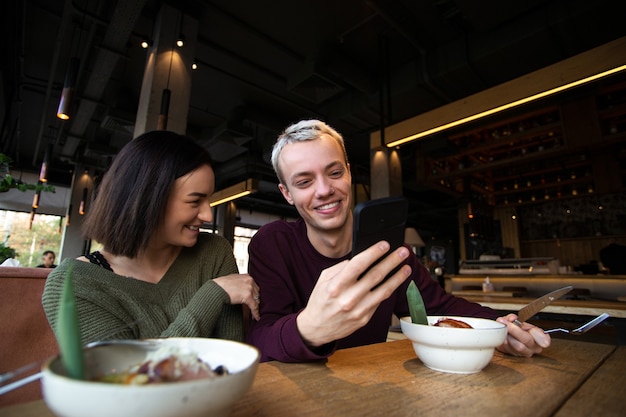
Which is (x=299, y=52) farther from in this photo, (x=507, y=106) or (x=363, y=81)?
(x=507, y=106)

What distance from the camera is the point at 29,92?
18.6 feet

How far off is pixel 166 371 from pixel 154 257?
92 cm

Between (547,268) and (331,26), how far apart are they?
15.0 feet

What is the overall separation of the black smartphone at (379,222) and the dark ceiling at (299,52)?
3167 mm

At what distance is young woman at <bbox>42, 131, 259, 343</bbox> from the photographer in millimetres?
1001

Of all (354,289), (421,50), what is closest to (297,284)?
(354,289)

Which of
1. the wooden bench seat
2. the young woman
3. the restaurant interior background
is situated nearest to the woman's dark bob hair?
the young woman

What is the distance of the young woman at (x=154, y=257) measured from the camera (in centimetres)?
100

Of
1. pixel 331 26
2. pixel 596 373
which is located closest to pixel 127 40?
pixel 331 26

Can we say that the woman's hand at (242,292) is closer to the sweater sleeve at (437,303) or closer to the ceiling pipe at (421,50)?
the sweater sleeve at (437,303)

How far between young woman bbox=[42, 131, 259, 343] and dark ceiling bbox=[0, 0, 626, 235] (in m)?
2.88

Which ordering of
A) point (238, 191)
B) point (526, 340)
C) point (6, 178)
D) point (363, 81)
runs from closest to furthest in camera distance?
point (526, 340) → point (6, 178) → point (363, 81) → point (238, 191)

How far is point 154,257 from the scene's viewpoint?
4.08 feet

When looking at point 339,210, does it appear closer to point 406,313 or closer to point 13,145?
point 406,313
